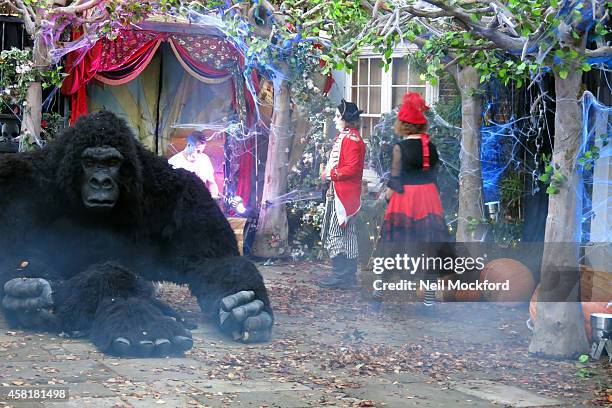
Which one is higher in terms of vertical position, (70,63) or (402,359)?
(70,63)

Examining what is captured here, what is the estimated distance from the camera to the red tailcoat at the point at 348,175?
10.5 meters

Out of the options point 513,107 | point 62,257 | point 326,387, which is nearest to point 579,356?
point 326,387

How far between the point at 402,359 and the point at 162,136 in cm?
888

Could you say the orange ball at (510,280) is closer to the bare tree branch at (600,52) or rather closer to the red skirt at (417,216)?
the red skirt at (417,216)

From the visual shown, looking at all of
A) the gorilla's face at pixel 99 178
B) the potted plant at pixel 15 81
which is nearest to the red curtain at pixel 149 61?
the potted plant at pixel 15 81

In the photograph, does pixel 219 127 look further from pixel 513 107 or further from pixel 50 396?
pixel 50 396

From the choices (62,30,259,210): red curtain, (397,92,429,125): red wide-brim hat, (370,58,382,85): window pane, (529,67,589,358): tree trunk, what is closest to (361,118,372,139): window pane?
(370,58,382,85): window pane

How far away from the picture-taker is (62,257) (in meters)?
7.95

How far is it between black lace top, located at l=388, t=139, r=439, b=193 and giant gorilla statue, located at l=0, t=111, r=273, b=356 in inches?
72.6

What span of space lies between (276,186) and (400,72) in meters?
2.55

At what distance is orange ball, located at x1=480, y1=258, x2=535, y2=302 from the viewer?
9844mm

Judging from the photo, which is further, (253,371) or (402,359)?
(402,359)

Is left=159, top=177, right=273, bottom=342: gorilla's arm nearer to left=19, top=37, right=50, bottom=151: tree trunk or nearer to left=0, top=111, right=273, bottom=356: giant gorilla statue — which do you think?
left=0, top=111, right=273, bottom=356: giant gorilla statue

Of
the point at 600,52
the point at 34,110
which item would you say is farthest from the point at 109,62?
the point at 600,52
